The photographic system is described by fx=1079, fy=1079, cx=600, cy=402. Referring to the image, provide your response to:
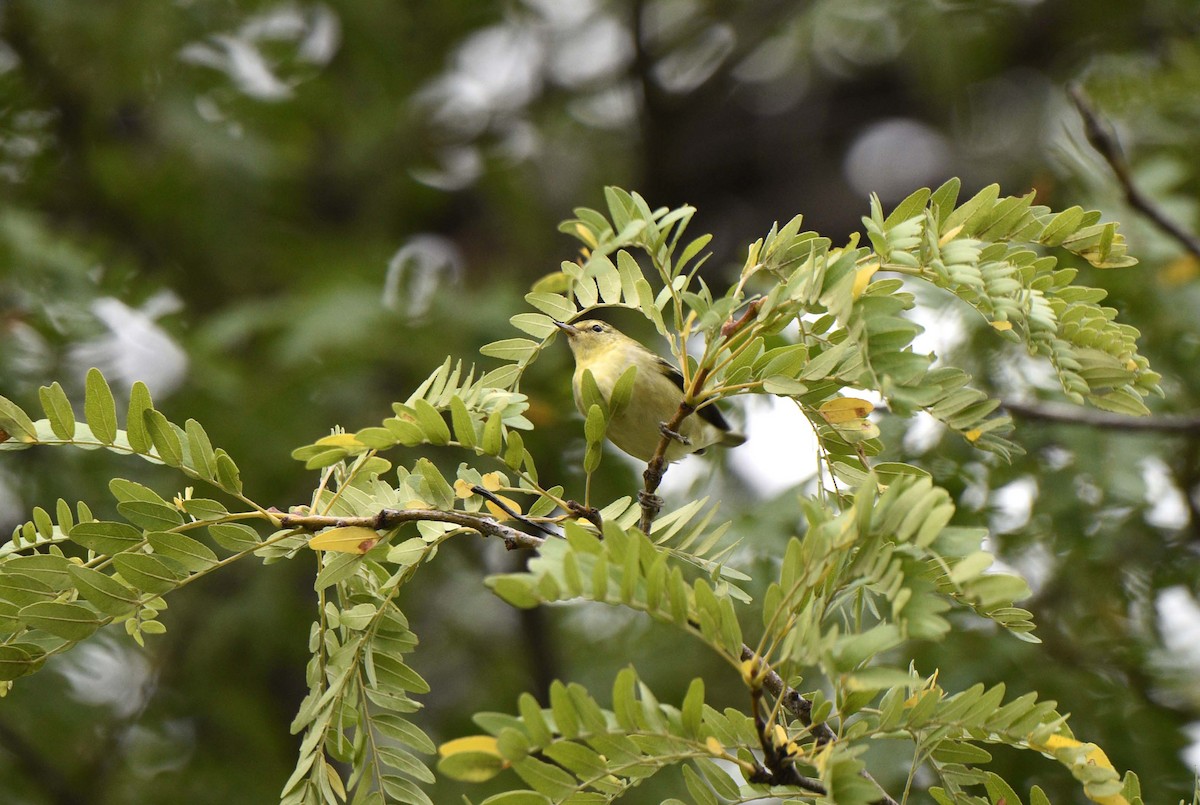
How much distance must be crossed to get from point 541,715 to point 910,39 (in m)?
5.81

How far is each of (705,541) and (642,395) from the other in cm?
113

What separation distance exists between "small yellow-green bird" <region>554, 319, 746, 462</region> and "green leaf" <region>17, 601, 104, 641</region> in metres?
1.22

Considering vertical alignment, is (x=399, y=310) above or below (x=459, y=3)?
below

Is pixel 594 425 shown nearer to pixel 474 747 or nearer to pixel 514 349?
pixel 514 349

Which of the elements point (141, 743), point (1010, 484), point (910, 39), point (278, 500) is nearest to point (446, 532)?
point (1010, 484)

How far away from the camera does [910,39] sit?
6168 mm

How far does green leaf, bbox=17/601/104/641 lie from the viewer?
149cm

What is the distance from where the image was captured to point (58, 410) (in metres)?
1.62

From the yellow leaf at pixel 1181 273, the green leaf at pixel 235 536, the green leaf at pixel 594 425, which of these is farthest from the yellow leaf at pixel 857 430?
the yellow leaf at pixel 1181 273

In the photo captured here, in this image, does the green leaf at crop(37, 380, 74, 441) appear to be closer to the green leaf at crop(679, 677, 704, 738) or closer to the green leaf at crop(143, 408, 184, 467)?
the green leaf at crop(143, 408, 184, 467)

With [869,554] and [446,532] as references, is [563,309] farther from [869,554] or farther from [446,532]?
[869,554]

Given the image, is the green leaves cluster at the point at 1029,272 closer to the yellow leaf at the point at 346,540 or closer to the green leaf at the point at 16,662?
the yellow leaf at the point at 346,540

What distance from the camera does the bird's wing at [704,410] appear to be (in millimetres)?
3129

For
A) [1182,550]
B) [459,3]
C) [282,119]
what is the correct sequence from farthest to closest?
[459,3] < [282,119] < [1182,550]
